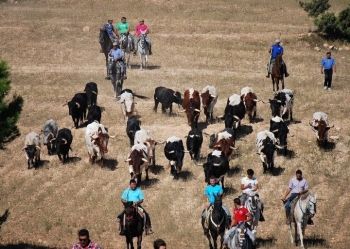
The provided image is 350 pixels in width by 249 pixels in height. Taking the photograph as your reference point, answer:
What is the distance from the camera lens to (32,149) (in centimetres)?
2923

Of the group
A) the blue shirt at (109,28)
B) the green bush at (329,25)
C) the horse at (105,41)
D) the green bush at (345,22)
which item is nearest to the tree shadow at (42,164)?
the horse at (105,41)

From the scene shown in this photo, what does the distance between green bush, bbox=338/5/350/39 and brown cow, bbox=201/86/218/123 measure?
19.6 m

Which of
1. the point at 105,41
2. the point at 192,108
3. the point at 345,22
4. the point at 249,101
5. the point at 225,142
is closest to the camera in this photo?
the point at 225,142

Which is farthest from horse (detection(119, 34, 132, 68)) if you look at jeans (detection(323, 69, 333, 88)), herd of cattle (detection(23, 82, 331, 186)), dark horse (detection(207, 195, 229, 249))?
dark horse (detection(207, 195, 229, 249))

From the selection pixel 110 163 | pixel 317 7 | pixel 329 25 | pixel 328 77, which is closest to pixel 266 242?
pixel 110 163

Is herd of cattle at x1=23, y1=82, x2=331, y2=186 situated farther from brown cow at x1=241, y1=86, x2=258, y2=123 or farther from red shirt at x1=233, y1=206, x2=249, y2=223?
red shirt at x1=233, y1=206, x2=249, y2=223

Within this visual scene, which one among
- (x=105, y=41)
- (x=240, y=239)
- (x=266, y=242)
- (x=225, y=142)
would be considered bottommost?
(x=266, y=242)

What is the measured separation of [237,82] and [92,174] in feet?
46.9

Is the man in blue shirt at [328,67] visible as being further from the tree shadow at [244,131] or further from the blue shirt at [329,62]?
the tree shadow at [244,131]

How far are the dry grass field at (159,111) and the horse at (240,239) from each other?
353 cm

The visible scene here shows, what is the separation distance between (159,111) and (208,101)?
316 cm

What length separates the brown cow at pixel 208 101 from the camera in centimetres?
3297

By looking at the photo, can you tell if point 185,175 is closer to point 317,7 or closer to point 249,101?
point 249,101

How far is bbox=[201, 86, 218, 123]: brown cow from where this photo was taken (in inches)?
1298
